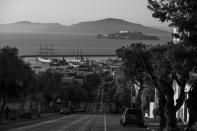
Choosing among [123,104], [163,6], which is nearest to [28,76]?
[163,6]

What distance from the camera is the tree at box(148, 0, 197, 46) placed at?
729 inches

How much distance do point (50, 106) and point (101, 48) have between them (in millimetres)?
56740

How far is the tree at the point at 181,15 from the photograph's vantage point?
1852 cm

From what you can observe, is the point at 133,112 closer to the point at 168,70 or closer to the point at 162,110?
the point at 162,110

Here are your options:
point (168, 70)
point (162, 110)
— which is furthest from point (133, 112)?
point (168, 70)

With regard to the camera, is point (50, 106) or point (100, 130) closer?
point (100, 130)

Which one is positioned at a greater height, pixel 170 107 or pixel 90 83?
pixel 170 107

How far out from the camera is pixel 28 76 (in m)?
68.7

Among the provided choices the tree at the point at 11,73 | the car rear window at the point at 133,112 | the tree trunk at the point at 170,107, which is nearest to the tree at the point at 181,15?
the tree trunk at the point at 170,107

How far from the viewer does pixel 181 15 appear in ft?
63.7

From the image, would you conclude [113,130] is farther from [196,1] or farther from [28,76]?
[28,76]

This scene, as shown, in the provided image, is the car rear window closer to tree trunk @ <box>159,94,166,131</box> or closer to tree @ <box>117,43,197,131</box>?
tree @ <box>117,43,197,131</box>

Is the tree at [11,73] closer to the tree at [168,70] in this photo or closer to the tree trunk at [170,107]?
the tree at [168,70]

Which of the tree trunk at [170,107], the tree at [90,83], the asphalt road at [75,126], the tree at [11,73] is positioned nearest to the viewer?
the tree trunk at [170,107]
